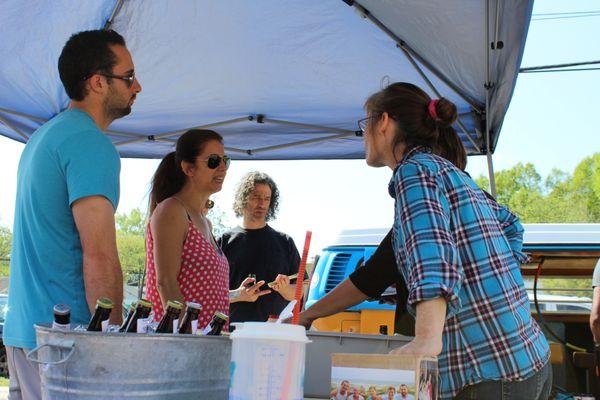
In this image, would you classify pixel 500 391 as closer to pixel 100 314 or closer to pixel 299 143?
pixel 100 314

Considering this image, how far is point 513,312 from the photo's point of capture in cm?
161

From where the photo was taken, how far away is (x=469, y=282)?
1.60 m

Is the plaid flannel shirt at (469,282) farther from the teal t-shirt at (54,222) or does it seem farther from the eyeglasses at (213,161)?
the eyeglasses at (213,161)

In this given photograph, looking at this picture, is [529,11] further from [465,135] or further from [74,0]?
[74,0]

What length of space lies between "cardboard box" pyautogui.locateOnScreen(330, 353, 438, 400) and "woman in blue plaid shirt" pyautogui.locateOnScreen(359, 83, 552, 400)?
211mm

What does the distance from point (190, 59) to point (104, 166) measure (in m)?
2.42

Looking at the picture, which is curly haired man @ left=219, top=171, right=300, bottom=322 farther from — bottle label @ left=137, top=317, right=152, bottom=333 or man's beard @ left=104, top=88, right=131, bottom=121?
bottle label @ left=137, top=317, right=152, bottom=333

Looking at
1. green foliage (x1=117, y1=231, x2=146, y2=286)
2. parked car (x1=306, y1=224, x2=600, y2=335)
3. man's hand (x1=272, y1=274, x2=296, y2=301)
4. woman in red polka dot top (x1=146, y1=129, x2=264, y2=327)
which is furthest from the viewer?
green foliage (x1=117, y1=231, x2=146, y2=286)

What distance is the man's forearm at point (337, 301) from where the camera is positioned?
239 centimetres

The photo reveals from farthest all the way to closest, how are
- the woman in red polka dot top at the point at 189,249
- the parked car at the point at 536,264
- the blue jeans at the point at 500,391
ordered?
1. the parked car at the point at 536,264
2. the woman in red polka dot top at the point at 189,249
3. the blue jeans at the point at 500,391

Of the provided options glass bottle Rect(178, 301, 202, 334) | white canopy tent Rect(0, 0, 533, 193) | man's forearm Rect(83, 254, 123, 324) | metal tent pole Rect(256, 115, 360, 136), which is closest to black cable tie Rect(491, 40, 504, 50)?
white canopy tent Rect(0, 0, 533, 193)

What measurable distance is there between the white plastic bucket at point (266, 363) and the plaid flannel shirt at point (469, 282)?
396 mm

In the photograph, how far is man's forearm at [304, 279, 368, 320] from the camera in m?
2.39

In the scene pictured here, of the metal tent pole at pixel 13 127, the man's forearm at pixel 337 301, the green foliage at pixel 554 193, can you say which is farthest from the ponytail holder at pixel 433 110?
the green foliage at pixel 554 193
